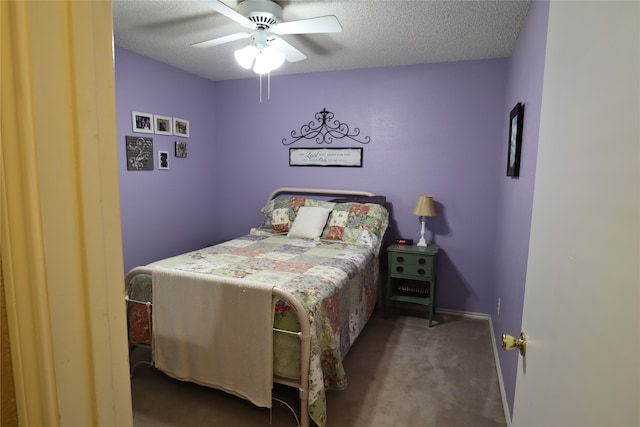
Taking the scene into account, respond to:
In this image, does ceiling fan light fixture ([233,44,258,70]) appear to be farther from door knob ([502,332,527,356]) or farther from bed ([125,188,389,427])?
door knob ([502,332,527,356])

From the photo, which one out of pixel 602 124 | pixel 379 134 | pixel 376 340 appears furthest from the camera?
pixel 379 134

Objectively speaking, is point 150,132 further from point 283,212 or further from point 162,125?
point 283,212

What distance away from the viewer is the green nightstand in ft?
10.5

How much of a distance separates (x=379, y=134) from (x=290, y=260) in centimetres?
165

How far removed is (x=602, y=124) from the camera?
531mm

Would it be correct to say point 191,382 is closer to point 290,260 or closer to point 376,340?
point 290,260

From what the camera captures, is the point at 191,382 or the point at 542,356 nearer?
the point at 542,356

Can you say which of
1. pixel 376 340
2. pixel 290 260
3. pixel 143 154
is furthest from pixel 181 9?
pixel 376 340

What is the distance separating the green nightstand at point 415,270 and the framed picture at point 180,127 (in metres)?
2.41

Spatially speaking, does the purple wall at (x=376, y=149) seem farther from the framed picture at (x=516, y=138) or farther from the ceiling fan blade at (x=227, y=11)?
the ceiling fan blade at (x=227, y=11)

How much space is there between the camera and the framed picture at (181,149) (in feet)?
12.4

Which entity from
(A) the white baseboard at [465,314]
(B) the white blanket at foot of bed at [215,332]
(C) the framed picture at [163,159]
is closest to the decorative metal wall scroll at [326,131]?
(C) the framed picture at [163,159]

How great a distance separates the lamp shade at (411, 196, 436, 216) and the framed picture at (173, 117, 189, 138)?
8.12 feet

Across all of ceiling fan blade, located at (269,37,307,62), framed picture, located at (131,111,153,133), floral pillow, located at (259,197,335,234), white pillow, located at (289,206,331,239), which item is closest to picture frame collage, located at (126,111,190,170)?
framed picture, located at (131,111,153,133)
